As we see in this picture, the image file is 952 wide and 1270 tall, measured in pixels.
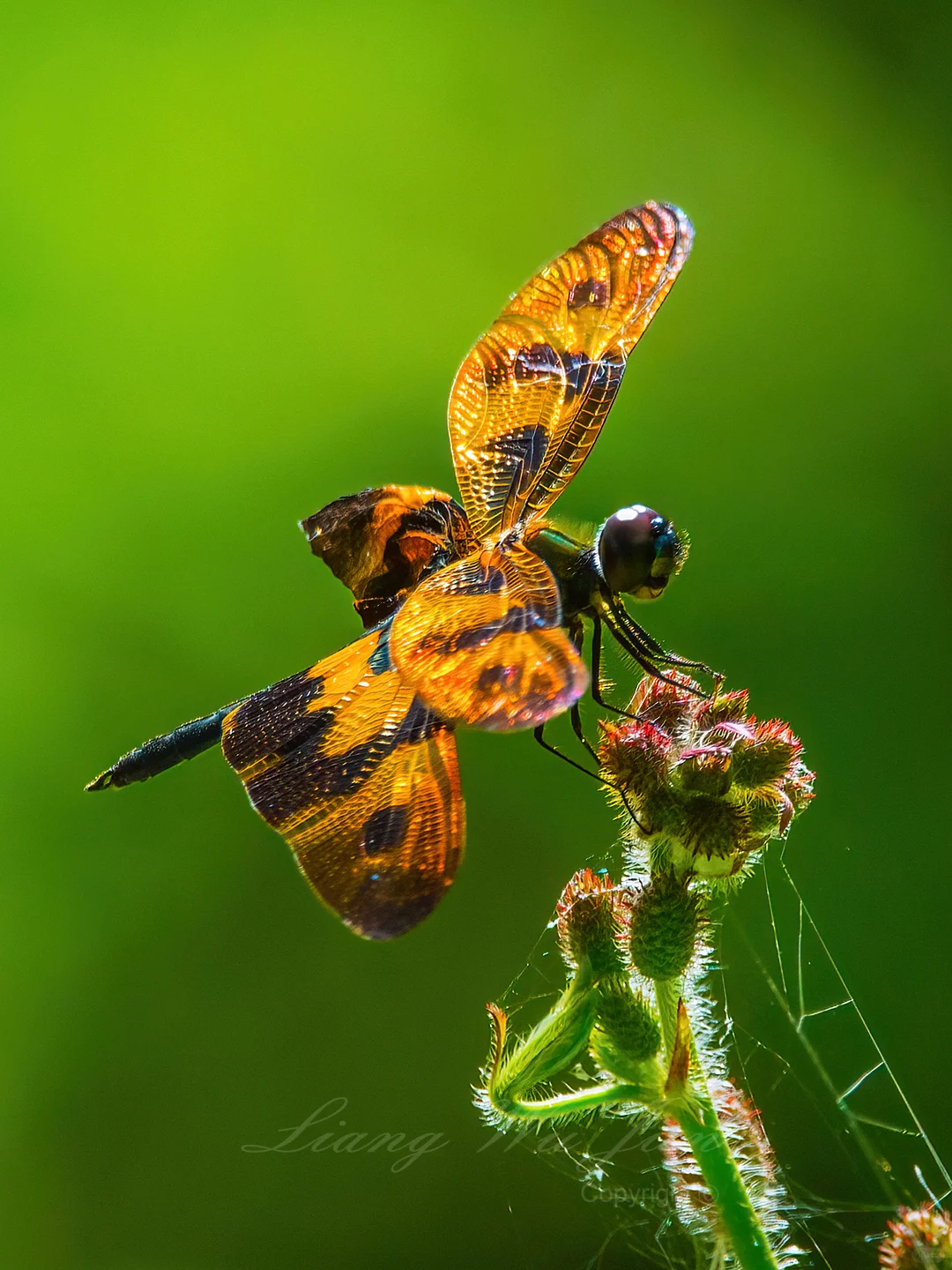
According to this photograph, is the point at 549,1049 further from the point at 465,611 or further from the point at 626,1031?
the point at 465,611

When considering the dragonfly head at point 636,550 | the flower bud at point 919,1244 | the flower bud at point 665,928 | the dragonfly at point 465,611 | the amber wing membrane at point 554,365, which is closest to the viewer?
the flower bud at point 919,1244

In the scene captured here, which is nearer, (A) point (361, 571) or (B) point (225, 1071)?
(A) point (361, 571)

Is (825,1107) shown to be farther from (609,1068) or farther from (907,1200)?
(609,1068)

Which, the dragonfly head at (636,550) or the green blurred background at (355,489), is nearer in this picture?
the dragonfly head at (636,550)

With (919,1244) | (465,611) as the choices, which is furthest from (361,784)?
(919,1244)

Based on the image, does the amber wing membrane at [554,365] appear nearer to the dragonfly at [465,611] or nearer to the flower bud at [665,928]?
the dragonfly at [465,611]

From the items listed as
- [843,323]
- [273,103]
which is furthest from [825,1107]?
[273,103]

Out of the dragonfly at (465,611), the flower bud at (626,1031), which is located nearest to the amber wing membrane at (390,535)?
the dragonfly at (465,611)
